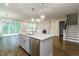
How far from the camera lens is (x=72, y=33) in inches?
237

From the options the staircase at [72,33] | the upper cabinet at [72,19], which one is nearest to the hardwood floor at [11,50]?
the staircase at [72,33]

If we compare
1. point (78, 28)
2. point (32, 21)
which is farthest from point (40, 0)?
point (78, 28)

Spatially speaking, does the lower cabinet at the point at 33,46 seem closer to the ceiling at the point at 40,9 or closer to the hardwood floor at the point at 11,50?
the hardwood floor at the point at 11,50

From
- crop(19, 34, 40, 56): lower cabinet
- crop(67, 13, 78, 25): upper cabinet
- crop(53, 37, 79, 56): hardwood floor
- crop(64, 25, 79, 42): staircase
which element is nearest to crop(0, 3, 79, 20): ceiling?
crop(19, 34, 40, 56): lower cabinet

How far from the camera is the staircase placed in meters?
5.73

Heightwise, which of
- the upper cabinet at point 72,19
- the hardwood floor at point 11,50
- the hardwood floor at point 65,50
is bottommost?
the hardwood floor at point 65,50

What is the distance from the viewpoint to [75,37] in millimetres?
5719

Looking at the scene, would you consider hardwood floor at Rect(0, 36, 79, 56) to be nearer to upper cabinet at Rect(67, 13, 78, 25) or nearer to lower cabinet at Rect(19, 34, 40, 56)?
lower cabinet at Rect(19, 34, 40, 56)

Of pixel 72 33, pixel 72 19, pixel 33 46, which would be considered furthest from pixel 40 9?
pixel 72 33

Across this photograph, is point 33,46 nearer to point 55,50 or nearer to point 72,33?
point 55,50

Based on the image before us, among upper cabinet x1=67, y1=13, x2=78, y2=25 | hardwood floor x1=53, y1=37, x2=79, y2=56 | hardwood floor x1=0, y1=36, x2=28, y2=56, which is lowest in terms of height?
hardwood floor x1=53, y1=37, x2=79, y2=56

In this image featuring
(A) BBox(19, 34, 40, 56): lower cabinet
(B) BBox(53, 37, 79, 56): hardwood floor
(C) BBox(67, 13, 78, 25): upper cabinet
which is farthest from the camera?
(C) BBox(67, 13, 78, 25): upper cabinet

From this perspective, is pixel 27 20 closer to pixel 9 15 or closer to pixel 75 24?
pixel 9 15

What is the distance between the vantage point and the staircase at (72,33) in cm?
573
